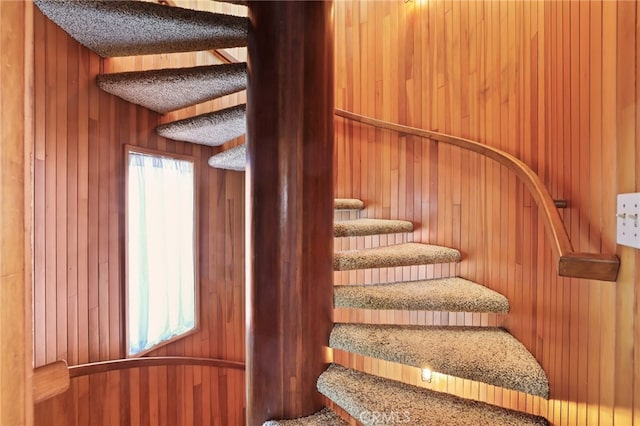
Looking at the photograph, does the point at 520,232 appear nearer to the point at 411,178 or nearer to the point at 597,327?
the point at 597,327

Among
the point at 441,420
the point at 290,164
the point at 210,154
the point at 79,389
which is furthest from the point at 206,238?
the point at 441,420

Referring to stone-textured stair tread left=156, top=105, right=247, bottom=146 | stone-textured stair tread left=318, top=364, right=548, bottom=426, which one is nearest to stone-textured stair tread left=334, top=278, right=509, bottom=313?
stone-textured stair tread left=318, top=364, right=548, bottom=426

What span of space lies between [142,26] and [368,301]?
1.64 m

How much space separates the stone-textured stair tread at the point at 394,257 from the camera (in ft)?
5.64

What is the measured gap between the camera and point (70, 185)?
1.82 meters

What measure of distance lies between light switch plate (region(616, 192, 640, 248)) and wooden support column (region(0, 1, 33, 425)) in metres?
1.26

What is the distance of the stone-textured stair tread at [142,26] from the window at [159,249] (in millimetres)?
751

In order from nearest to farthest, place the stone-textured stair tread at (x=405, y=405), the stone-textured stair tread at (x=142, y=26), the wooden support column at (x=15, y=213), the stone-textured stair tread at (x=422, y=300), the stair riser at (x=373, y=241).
Answer: the wooden support column at (x=15, y=213)
the stone-textured stair tread at (x=405, y=405)
the stone-textured stair tread at (x=142, y=26)
the stone-textured stair tread at (x=422, y=300)
the stair riser at (x=373, y=241)

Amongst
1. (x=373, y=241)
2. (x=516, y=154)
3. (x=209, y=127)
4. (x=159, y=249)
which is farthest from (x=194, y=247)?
(x=516, y=154)

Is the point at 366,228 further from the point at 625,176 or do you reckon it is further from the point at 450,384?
the point at 625,176

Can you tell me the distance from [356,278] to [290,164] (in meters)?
1.57

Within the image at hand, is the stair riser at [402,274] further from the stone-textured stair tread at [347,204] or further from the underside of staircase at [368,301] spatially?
the stone-textured stair tread at [347,204]

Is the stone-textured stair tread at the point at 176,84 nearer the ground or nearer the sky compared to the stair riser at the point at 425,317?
nearer the sky

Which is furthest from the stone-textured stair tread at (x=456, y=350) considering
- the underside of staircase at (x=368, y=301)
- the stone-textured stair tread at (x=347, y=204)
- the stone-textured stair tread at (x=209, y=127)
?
the stone-textured stair tread at (x=209, y=127)
